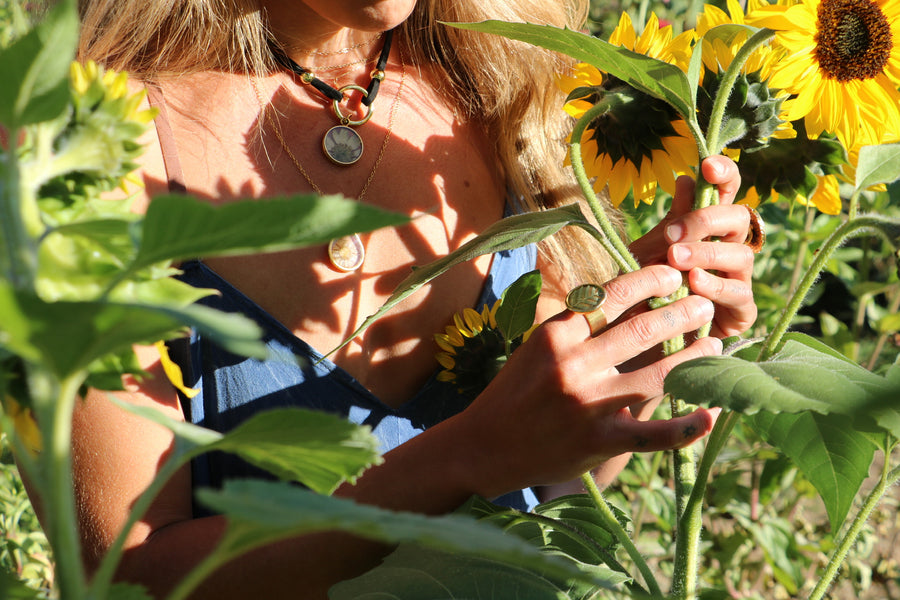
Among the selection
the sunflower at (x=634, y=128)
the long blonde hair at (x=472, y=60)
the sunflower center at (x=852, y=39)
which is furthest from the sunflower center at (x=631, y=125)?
the long blonde hair at (x=472, y=60)

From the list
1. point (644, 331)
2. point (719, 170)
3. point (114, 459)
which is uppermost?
point (719, 170)

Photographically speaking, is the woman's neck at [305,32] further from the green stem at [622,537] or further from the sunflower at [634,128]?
the green stem at [622,537]

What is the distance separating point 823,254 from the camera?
18.9 inches

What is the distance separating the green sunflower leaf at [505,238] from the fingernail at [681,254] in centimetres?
7

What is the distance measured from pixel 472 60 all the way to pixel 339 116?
8.2 inches

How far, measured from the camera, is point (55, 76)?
20cm

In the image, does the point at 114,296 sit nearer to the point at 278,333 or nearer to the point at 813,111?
the point at 813,111

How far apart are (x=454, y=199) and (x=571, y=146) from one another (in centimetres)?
41

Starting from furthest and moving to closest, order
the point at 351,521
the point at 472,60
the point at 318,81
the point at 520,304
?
the point at 472,60 → the point at 318,81 → the point at 520,304 → the point at 351,521

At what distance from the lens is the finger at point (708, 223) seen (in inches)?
21.4

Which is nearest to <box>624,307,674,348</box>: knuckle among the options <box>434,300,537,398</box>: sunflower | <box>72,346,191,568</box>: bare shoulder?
<box>434,300,537,398</box>: sunflower

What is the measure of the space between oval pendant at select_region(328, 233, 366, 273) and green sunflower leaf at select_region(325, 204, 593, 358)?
13.1 inches

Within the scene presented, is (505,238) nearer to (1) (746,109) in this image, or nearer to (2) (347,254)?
(1) (746,109)

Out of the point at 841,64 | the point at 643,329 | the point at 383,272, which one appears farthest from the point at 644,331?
the point at 383,272
